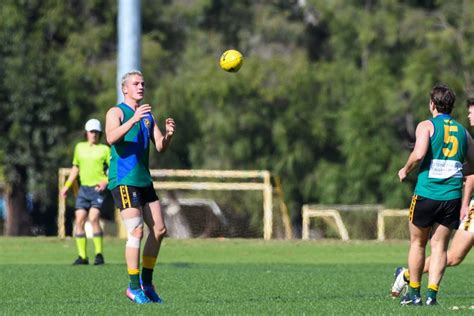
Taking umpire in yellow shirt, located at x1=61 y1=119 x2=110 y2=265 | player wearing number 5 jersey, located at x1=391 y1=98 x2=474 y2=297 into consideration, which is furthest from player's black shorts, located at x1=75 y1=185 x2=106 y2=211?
player wearing number 5 jersey, located at x1=391 y1=98 x2=474 y2=297

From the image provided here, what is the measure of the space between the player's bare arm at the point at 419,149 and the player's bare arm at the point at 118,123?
2441 mm

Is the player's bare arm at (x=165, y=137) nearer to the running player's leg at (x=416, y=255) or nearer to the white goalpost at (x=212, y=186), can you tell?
the running player's leg at (x=416, y=255)

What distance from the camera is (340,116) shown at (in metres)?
39.3

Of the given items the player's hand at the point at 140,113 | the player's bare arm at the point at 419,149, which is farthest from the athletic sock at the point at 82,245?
the player's bare arm at the point at 419,149

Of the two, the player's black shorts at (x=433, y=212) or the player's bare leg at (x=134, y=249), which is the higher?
the player's black shorts at (x=433, y=212)

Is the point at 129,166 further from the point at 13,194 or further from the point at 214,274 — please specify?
the point at 13,194

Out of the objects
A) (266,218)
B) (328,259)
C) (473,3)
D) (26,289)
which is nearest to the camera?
(26,289)

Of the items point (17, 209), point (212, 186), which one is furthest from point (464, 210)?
point (17, 209)

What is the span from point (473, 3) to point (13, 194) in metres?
14.1

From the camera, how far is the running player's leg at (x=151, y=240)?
43.3 ft

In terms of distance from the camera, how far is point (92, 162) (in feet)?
68.6

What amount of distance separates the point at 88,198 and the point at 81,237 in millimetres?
614

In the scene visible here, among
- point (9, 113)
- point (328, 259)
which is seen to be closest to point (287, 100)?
point (9, 113)

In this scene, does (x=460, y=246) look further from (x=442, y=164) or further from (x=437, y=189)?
(x=442, y=164)
